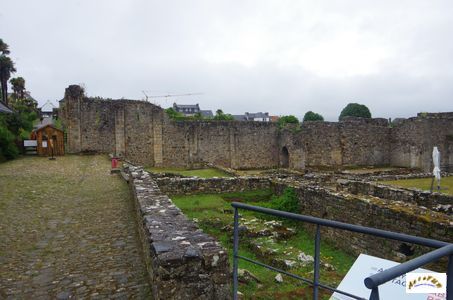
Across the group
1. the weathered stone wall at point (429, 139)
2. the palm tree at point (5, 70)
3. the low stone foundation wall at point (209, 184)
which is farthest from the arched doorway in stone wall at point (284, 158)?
the palm tree at point (5, 70)

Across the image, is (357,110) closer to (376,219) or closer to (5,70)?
(5,70)

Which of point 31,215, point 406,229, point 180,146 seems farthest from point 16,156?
point 406,229

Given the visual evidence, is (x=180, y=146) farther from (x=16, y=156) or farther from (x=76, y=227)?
(x=76, y=227)

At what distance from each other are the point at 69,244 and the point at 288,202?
264 inches

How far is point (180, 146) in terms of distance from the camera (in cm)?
2931

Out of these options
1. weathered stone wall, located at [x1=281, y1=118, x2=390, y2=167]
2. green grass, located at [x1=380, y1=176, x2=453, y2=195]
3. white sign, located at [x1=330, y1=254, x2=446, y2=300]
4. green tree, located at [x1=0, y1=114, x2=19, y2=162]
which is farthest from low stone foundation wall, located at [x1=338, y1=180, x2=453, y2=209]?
green tree, located at [x1=0, y1=114, x2=19, y2=162]

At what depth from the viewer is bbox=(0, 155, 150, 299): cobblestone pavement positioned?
4.61 m

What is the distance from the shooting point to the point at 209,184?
13766 mm

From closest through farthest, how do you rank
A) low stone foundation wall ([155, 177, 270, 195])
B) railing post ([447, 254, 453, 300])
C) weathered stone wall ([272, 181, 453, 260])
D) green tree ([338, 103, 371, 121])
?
1. railing post ([447, 254, 453, 300])
2. weathered stone wall ([272, 181, 453, 260])
3. low stone foundation wall ([155, 177, 270, 195])
4. green tree ([338, 103, 371, 121])

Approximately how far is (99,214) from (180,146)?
20.8 m

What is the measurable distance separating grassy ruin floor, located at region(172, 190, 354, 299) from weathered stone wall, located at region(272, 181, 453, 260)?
44 centimetres

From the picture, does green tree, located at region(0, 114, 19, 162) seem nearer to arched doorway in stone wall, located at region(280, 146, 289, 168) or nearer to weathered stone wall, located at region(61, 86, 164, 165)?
weathered stone wall, located at region(61, 86, 164, 165)

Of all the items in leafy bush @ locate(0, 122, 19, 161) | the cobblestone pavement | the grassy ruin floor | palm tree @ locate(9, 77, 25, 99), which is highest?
palm tree @ locate(9, 77, 25, 99)

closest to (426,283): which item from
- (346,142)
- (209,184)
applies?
(209,184)
